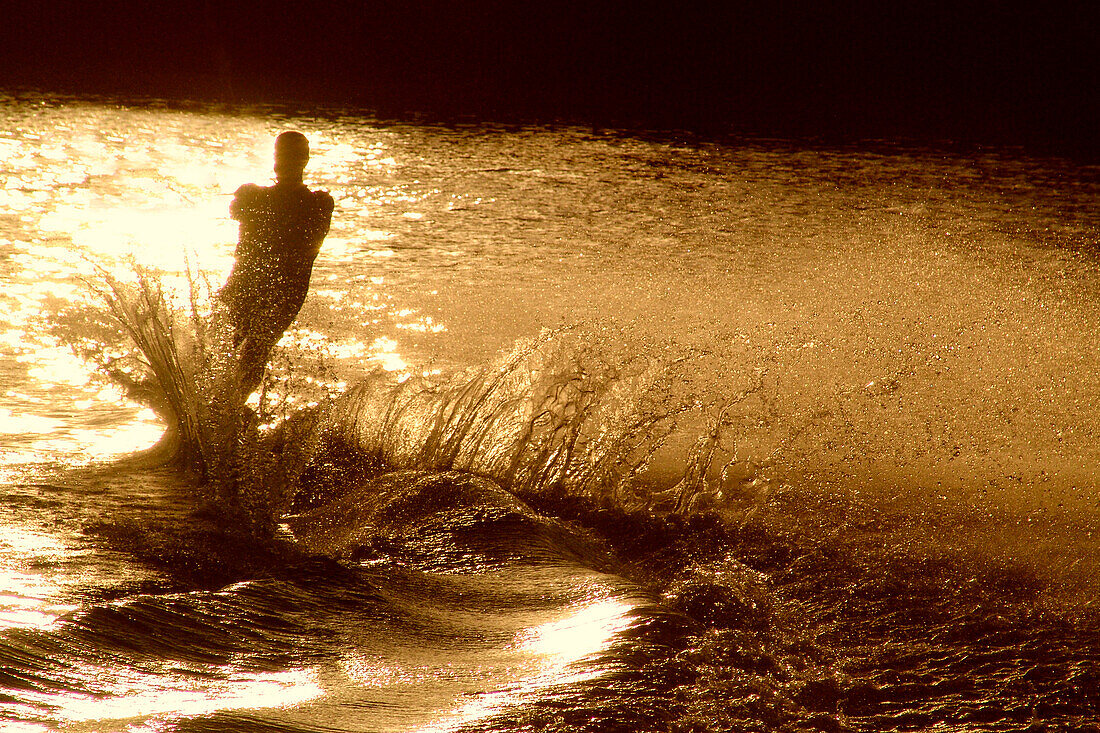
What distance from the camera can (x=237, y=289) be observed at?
5133 mm

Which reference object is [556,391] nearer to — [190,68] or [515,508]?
[515,508]

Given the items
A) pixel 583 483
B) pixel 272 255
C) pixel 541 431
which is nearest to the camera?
pixel 583 483

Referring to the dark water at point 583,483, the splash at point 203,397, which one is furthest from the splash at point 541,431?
the splash at point 203,397

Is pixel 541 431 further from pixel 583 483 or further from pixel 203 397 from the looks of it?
pixel 203 397

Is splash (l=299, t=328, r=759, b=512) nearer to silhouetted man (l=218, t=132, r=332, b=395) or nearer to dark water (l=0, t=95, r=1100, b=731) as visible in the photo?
dark water (l=0, t=95, r=1100, b=731)

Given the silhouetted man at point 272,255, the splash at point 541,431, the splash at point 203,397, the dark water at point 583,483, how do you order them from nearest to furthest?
the dark water at point 583,483 < the splash at point 203,397 < the splash at point 541,431 < the silhouetted man at point 272,255

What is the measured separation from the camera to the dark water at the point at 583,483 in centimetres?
300

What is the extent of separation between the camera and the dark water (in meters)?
3.00

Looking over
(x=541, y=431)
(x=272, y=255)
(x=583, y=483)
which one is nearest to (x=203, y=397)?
(x=272, y=255)

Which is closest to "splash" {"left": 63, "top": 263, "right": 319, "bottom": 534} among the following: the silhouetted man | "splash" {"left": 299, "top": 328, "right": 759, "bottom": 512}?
the silhouetted man

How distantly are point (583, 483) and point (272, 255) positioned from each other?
6.62ft

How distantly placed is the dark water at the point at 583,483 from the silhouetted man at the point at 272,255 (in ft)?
1.26

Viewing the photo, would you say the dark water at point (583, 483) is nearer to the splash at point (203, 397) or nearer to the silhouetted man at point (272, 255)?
the splash at point (203, 397)

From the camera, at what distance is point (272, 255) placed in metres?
5.22
